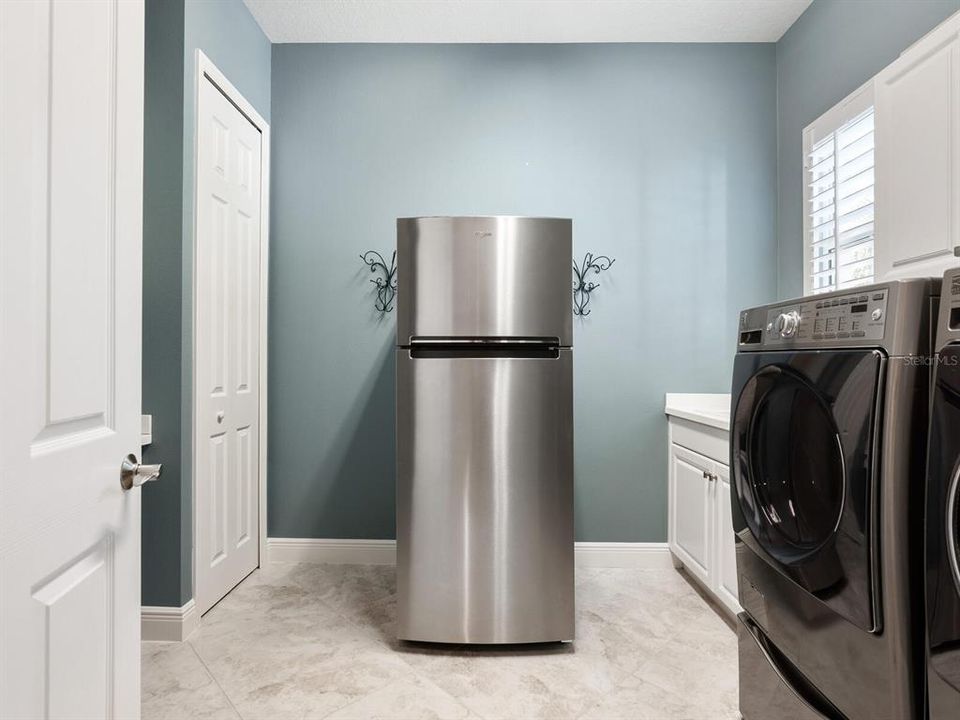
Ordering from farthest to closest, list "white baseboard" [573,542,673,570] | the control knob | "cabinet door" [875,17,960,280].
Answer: "white baseboard" [573,542,673,570]
"cabinet door" [875,17,960,280]
the control knob

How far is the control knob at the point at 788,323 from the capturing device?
4.42ft

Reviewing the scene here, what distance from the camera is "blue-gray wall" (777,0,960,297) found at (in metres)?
2.08

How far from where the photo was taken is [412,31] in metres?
2.96

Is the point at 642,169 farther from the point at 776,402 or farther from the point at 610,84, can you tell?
the point at 776,402

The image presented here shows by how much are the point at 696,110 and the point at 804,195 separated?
0.73m

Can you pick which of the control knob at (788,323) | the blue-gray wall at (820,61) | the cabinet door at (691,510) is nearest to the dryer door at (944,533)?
the control knob at (788,323)

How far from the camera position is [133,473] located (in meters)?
0.99

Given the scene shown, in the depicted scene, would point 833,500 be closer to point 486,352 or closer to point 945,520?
point 945,520

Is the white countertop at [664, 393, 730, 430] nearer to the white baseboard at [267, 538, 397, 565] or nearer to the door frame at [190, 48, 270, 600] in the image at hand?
the white baseboard at [267, 538, 397, 565]

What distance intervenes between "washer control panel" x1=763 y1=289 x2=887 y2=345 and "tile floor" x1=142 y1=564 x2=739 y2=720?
3.98ft

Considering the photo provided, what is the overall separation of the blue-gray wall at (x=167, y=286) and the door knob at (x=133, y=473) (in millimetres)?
1329

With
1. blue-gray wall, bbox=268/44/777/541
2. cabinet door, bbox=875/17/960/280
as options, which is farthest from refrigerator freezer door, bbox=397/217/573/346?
cabinet door, bbox=875/17/960/280

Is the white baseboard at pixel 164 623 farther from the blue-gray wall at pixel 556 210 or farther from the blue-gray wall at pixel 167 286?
the blue-gray wall at pixel 556 210

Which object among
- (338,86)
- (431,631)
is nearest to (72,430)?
(431,631)
